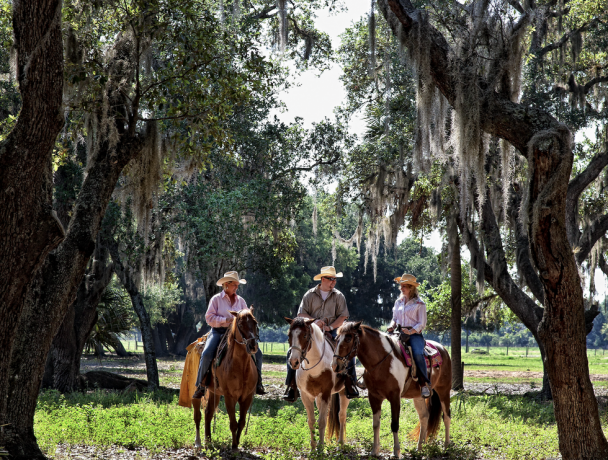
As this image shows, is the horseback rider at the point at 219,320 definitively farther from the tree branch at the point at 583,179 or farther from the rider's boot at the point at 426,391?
the tree branch at the point at 583,179

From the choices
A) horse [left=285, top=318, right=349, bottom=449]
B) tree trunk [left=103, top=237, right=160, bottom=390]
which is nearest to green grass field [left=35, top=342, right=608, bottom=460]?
horse [left=285, top=318, right=349, bottom=449]

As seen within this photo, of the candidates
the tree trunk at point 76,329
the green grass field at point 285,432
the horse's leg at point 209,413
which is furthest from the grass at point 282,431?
the tree trunk at point 76,329

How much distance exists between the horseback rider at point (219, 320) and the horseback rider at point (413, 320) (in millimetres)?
2123

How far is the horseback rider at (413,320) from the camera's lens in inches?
302

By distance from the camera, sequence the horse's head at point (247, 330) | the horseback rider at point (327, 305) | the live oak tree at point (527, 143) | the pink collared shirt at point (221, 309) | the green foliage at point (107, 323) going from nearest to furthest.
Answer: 1. the live oak tree at point (527, 143)
2. the horse's head at point (247, 330)
3. the pink collared shirt at point (221, 309)
4. the horseback rider at point (327, 305)
5. the green foliage at point (107, 323)

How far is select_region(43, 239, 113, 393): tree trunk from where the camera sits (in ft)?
47.8

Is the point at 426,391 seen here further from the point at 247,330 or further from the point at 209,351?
the point at 209,351

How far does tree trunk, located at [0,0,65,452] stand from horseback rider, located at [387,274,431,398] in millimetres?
4565

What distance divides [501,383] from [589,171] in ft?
35.6

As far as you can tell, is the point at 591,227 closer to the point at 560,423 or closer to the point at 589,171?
the point at 589,171

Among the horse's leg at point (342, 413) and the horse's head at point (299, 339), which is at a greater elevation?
the horse's head at point (299, 339)

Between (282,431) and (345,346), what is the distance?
235 cm

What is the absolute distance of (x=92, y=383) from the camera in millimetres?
16203

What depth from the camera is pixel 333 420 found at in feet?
27.1
